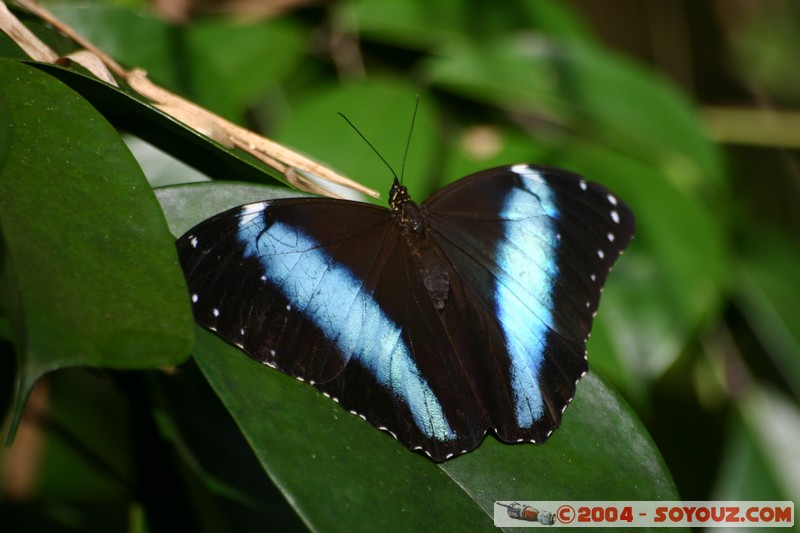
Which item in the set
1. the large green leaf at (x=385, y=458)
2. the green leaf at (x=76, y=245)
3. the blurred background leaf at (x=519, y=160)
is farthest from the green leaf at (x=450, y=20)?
the green leaf at (x=76, y=245)

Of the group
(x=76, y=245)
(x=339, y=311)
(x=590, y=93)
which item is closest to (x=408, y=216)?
(x=339, y=311)

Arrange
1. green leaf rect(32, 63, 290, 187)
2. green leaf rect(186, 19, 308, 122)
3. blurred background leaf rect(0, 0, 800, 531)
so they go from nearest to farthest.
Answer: green leaf rect(32, 63, 290, 187) → blurred background leaf rect(0, 0, 800, 531) → green leaf rect(186, 19, 308, 122)

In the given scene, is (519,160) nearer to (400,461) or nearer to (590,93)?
(590,93)

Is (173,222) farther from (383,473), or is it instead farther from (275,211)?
(383,473)

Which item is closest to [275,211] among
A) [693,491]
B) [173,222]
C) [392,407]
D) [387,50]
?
[173,222]

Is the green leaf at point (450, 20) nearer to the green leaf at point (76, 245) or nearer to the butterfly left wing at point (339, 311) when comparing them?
the butterfly left wing at point (339, 311)

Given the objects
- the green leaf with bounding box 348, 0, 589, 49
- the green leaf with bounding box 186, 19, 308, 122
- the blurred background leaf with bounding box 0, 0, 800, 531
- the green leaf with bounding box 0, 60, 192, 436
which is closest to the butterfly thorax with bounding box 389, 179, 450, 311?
the blurred background leaf with bounding box 0, 0, 800, 531

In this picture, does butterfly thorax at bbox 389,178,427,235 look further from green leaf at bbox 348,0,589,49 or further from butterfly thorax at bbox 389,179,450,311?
green leaf at bbox 348,0,589,49
